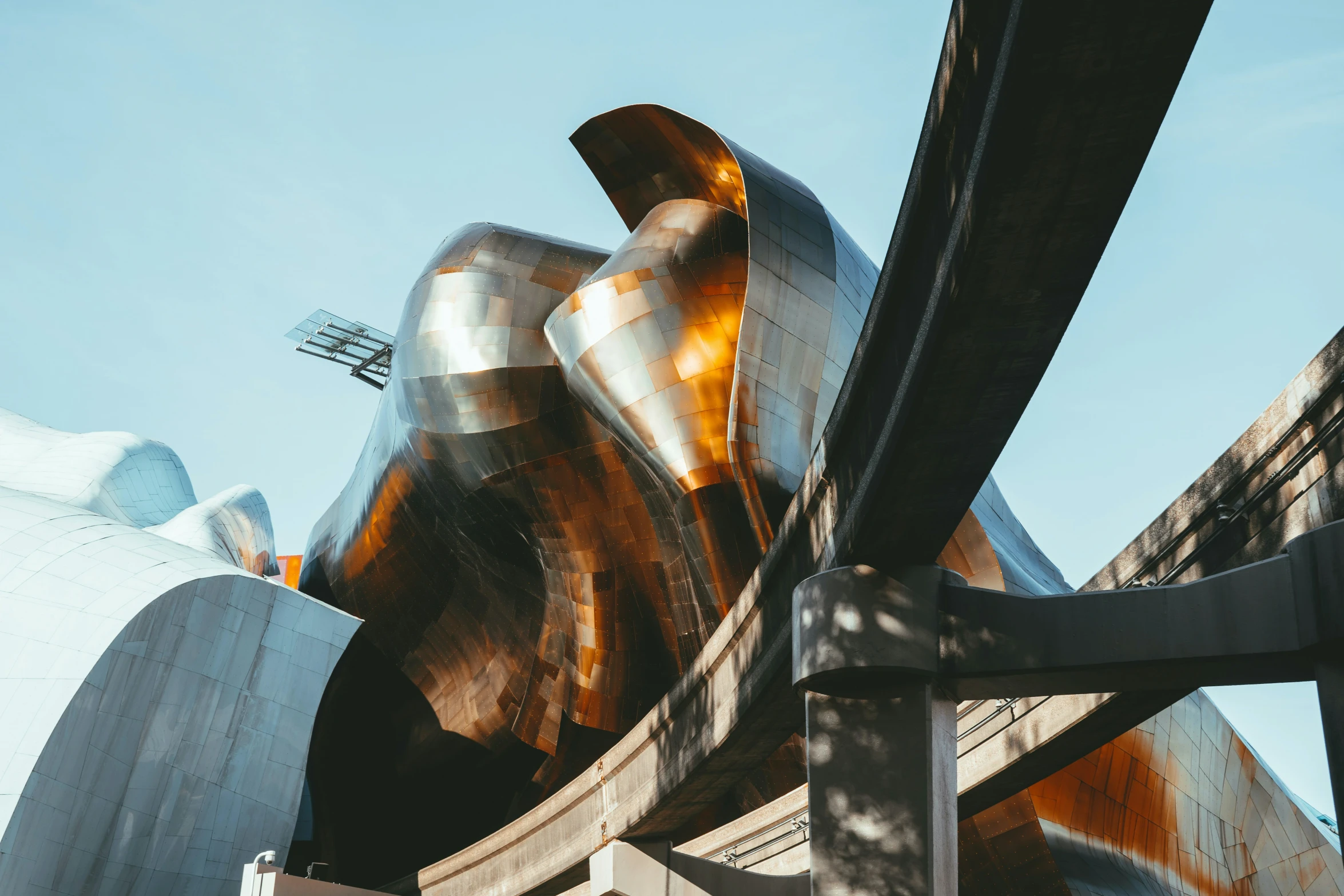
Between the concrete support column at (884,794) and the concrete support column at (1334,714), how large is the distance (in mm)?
2095

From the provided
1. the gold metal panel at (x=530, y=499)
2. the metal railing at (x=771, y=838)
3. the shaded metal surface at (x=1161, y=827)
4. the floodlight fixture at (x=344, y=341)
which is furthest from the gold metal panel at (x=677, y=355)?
the floodlight fixture at (x=344, y=341)

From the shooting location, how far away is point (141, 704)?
56.9 ft

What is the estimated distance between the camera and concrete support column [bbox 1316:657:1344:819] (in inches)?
241

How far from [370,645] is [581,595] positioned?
27.1ft

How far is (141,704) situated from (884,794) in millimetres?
13540

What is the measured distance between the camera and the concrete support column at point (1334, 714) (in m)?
6.11

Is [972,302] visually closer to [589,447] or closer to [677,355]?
[677,355]

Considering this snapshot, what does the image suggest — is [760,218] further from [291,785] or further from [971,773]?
[291,785]

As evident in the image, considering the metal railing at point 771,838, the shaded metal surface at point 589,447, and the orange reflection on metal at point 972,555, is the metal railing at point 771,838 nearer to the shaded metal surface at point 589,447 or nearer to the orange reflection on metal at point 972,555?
the shaded metal surface at point 589,447

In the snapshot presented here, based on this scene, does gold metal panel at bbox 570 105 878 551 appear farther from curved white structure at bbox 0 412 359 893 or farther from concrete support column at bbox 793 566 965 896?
curved white structure at bbox 0 412 359 893

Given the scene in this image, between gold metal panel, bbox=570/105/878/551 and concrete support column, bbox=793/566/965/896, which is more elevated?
gold metal panel, bbox=570/105/878/551

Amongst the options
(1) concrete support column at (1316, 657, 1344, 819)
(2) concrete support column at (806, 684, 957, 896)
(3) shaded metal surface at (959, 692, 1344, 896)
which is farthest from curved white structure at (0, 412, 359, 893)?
(1) concrete support column at (1316, 657, 1344, 819)

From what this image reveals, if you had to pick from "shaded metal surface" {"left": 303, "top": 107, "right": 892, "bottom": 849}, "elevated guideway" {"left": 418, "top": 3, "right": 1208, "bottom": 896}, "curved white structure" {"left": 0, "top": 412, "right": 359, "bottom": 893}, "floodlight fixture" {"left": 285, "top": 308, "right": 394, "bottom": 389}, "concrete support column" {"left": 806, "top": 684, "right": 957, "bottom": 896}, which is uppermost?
"floodlight fixture" {"left": 285, "top": 308, "right": 394, "bottom": 389}

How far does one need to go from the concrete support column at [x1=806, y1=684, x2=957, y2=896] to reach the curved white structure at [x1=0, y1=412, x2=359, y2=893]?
1194 centimetres
